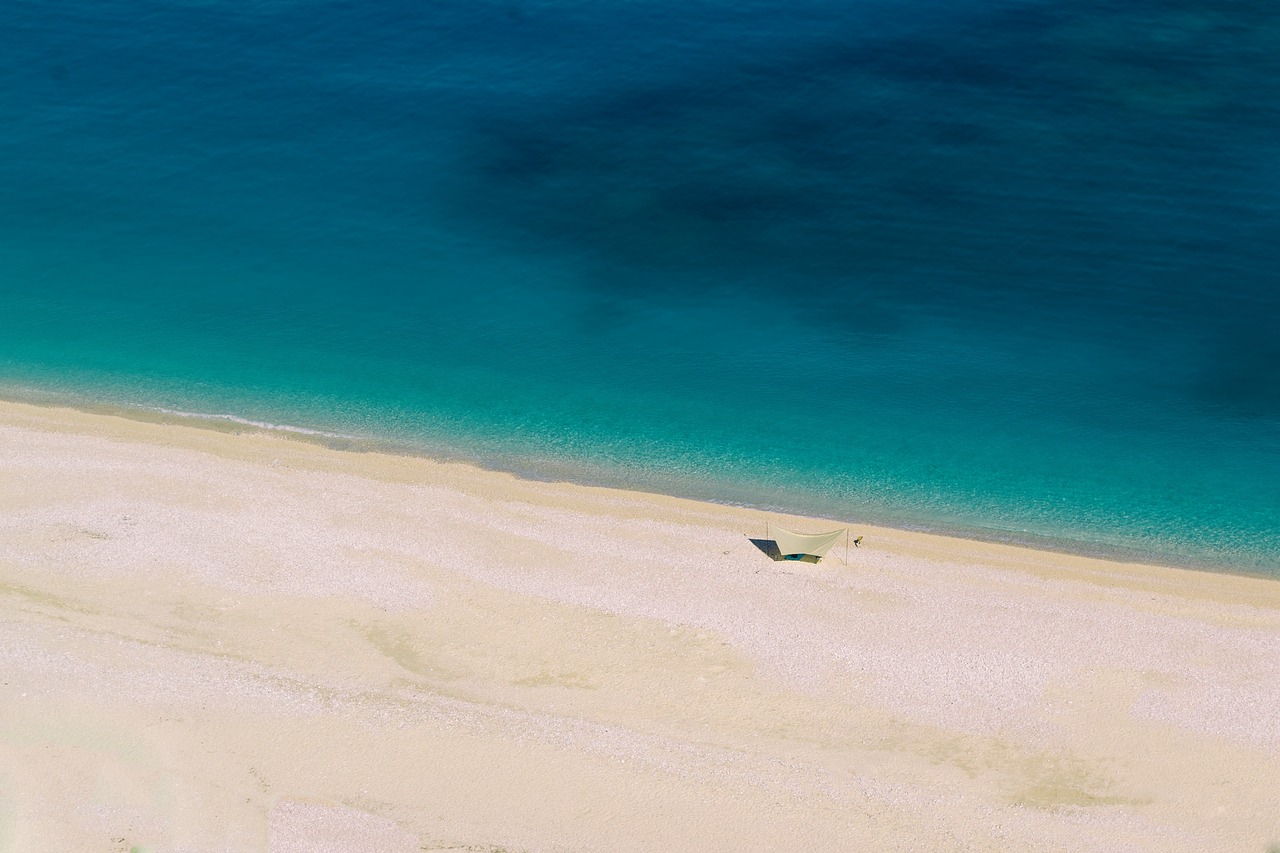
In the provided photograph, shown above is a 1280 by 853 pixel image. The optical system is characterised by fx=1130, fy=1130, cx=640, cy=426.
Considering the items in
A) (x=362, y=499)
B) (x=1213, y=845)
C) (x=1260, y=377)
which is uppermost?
(x=1260, y=377)

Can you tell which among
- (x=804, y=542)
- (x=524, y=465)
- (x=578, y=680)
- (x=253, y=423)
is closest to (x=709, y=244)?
(x=524, y=465)

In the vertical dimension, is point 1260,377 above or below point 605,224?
below

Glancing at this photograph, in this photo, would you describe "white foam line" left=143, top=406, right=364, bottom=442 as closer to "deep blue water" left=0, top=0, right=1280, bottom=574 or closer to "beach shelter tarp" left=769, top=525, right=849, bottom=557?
"deep blue water" left=0, top=0, right=1280, bottom=574

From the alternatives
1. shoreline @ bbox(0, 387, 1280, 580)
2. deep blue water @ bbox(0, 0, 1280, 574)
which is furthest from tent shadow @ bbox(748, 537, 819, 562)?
deep blue water @ bbox(0, 0, 1280, 574)

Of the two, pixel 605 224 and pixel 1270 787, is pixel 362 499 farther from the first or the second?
pixel 1270 787

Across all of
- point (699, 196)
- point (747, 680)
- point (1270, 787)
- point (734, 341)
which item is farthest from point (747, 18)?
point (1270, 787)
